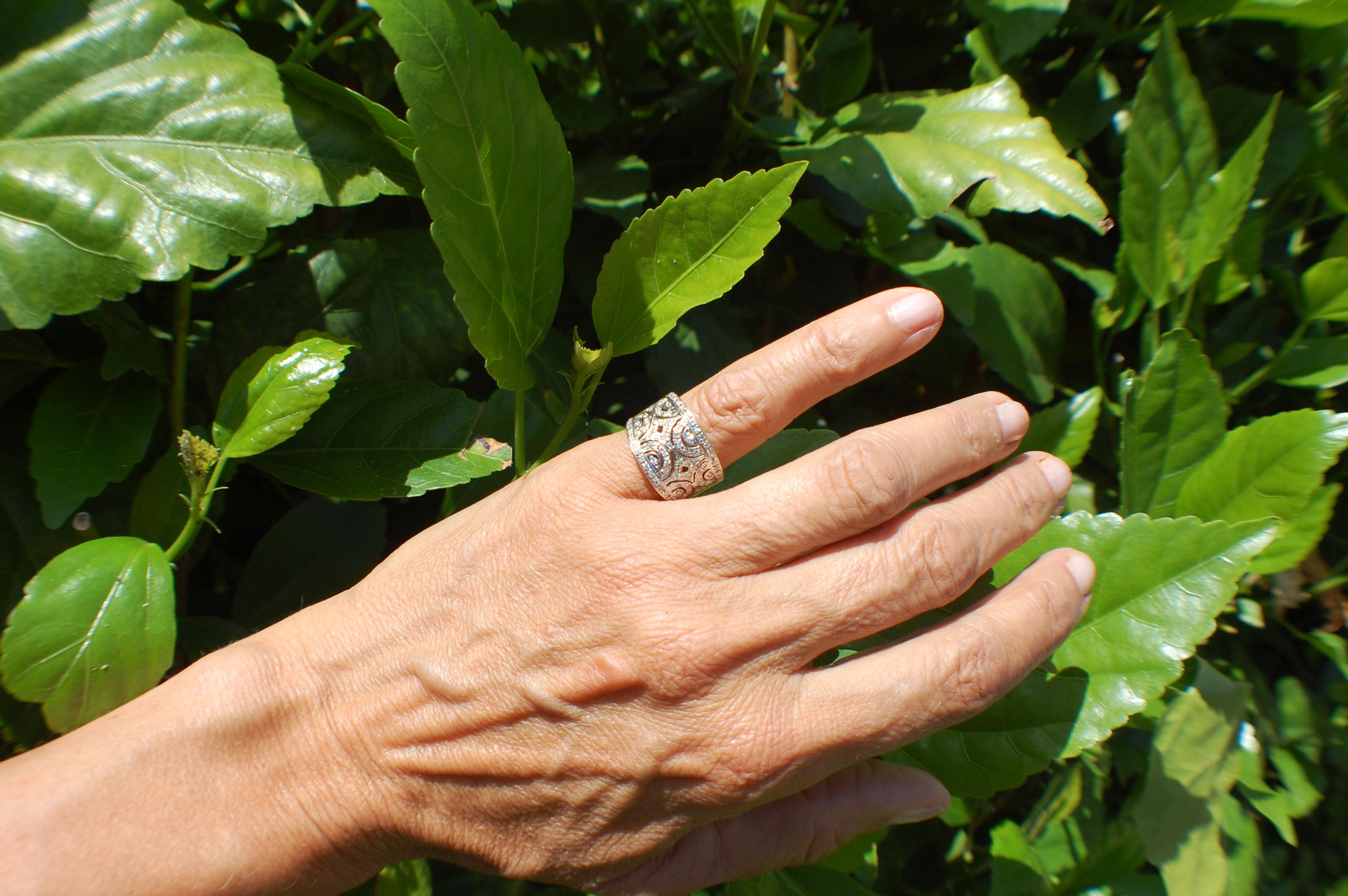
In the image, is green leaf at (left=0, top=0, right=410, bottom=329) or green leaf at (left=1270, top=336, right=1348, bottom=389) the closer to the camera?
green leaf at (left=0, top=0, right=410, bottom=329)

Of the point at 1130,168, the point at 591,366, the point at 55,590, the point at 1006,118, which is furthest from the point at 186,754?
the point at 1130,168

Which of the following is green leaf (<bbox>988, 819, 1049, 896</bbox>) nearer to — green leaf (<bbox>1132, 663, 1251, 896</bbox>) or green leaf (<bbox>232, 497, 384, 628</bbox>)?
green leaf (<bbox>1132, 663, 1251, 896</bbox>)

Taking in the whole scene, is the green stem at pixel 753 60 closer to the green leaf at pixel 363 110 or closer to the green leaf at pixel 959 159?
the green leaf at pixel 959 159

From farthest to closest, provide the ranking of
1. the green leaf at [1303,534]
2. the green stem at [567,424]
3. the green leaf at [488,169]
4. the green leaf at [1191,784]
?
the green leaf at [1191,784]
the green leaf at [1303,534]
the green stem at [567,424]
the green leaf at [488,169]

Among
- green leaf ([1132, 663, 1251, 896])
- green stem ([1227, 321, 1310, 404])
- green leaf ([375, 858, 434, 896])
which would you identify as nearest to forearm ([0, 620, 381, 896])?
green leaf ([375, 858, 434, 896])

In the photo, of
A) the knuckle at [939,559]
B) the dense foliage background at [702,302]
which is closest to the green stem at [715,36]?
the dense foliage background at [702,302]

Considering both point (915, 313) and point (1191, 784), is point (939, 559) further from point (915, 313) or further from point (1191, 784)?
point (1191, 784)

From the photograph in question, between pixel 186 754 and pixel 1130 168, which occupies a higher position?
pixel 1130 168

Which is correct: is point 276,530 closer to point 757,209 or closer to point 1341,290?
point 757,209
